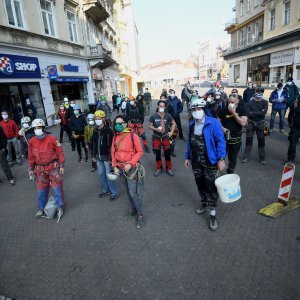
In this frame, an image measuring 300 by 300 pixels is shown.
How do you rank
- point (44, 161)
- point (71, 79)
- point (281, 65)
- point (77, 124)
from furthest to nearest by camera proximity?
point (281, 65)
point (71, 79)
point (77, 124)
point (44, 161)

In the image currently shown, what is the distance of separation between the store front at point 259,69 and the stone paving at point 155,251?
25818 millimetres

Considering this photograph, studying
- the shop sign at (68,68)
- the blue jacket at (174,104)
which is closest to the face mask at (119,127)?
the blue jacket at (174,104)

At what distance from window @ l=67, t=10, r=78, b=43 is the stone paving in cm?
1596

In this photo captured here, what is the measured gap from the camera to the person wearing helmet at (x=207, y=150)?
3.67 metres

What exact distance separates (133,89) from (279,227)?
45.2 metres

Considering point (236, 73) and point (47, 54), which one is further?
point (236, 73)

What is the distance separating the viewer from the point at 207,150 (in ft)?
12.2

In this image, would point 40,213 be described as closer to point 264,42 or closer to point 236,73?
point 264,42

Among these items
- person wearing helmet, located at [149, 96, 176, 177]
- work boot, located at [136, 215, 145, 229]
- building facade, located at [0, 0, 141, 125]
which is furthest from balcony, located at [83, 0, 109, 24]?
work boot, located at [136, 215, 145, 229]

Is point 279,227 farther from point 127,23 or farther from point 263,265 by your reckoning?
point 127,23

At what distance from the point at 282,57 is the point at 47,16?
70.9 feet

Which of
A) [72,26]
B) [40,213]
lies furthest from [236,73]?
[40,213]

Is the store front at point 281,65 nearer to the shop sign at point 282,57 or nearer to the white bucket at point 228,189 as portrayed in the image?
the shop sign at point 282,57

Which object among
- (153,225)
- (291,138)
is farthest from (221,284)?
(291,138)
